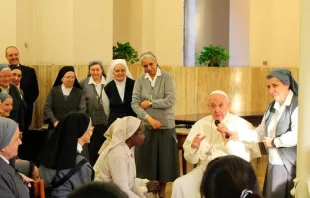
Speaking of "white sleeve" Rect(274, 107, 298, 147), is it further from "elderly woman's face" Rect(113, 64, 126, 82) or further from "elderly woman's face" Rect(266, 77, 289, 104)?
"elderly woman's face" Rect(113, 64, 126, 82)

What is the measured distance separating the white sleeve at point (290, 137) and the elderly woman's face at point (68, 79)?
2873 mm

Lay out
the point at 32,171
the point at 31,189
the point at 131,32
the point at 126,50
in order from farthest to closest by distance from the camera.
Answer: the point at 131,32, the point at 126,50, the point at 32,171, the point at 31,189

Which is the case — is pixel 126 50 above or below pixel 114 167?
above

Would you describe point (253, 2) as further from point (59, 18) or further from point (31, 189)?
point (31, 189)

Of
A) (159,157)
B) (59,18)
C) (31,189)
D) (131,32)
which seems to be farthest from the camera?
(131,32)

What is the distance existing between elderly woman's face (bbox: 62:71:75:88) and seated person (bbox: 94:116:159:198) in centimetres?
234

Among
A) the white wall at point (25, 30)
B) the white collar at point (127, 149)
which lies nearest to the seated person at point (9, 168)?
the white collar at point (127, 149)

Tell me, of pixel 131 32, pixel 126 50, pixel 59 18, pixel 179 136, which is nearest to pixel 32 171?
pixel 179 136

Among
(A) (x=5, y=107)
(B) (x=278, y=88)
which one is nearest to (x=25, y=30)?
(A) (x=5, y=107)

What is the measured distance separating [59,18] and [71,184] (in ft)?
15.1

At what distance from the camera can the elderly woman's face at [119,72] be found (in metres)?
6.67

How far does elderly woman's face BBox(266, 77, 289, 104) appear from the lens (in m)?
4.82

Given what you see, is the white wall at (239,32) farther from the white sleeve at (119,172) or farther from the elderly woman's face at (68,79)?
the white sleeve at (119,172)

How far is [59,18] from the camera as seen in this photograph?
328 inches
